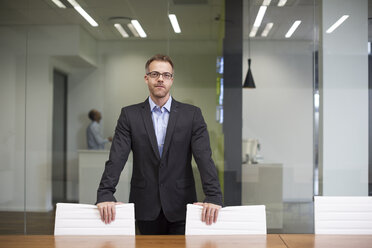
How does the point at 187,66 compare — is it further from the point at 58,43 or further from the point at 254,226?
the point at 254,226

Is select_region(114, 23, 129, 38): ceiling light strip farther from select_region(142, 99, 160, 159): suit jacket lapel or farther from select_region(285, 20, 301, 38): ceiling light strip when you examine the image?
select_region(142, 99, 160, 159): suit jacket lapel

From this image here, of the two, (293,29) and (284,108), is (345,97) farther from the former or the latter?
(293,29)

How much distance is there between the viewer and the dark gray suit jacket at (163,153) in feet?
8.54

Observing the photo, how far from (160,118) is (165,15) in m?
2.11

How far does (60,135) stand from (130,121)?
211cm

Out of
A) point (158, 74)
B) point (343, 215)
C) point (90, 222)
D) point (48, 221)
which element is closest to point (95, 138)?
point (48, 221)

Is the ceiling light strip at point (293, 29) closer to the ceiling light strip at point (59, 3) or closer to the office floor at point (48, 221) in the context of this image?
the office floor at point (48, 221)

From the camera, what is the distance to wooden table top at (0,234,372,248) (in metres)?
1.89

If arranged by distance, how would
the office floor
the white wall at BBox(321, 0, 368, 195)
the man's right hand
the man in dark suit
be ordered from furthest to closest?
the office floor → the white wall at BBox(321, 0, 368, 195) → the man in dark suit → the man's right hand

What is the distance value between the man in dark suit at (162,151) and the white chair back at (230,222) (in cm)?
34

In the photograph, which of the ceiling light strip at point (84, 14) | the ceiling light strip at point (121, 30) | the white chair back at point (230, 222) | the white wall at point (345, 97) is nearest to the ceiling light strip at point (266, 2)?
the white wall at point (345, 97)

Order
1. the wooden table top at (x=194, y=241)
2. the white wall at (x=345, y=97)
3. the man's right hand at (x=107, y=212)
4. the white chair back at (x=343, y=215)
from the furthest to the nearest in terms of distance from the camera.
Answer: the white wall at (x=345, y=97), the white chair back at (x=343, y=215), the man's right hand at (x=107, y=212), the wooden table top at (x=194, y=241)

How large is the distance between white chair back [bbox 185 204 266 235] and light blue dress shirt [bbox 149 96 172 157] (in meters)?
0.58

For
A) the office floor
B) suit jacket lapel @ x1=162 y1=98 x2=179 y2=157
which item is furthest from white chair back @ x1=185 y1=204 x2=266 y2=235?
the office floor
